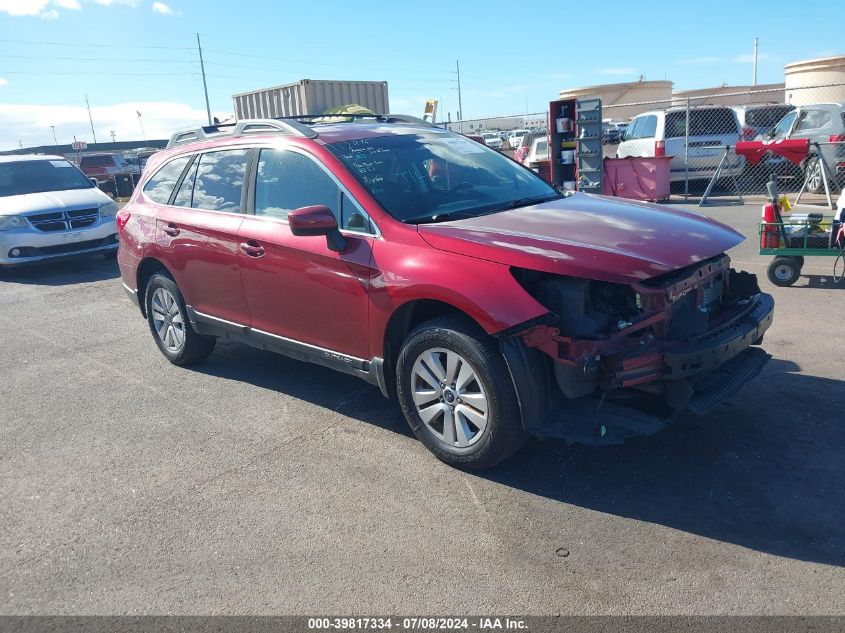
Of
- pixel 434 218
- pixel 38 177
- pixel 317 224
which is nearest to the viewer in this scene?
pixel 317 224

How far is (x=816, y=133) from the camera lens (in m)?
14.8

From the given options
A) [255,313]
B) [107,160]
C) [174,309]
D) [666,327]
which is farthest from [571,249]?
[107,160]

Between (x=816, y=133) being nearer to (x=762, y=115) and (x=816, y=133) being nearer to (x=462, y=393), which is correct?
(x=762, y=115)

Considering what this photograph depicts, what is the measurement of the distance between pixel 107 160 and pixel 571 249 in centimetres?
3256

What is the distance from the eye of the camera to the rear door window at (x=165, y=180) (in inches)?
231

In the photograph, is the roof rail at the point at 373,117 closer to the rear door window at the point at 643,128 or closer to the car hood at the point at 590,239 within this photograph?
the car hood at the point at 590,239

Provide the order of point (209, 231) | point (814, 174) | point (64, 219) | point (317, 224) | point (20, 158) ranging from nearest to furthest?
point (317, 224) < point (209, 231) < point (64, 219) < point (20, 158) < point (814, 174)

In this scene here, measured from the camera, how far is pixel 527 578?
3.04 meters

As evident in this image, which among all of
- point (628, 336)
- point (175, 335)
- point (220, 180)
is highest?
point (220, 180)

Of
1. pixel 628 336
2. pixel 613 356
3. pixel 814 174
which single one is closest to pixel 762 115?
pixel 814 174

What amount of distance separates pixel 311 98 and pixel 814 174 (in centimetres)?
1332

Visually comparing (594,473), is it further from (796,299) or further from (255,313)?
(796,299)

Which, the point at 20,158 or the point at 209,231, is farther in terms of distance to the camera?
the point at 20,158

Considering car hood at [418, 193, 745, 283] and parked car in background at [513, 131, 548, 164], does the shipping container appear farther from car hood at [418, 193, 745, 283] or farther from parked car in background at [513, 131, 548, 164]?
car hood at [418, 193, 745, 283]
